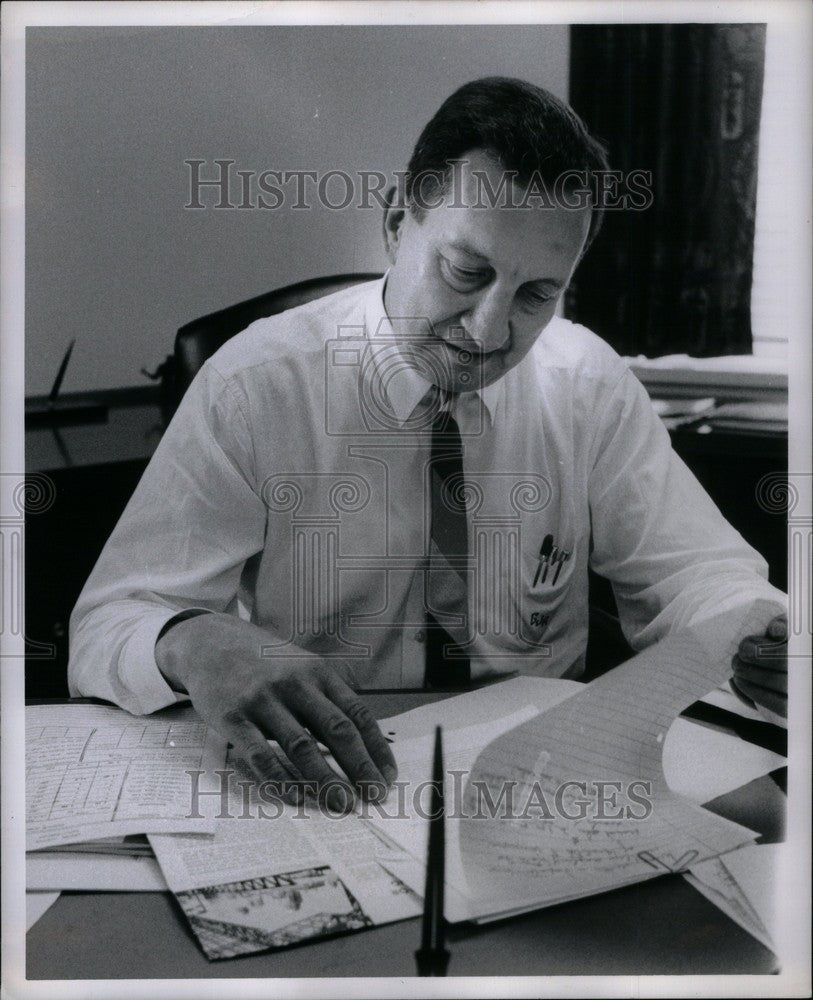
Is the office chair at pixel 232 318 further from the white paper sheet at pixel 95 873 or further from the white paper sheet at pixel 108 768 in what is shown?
the white paper sheet at pixel 95 873

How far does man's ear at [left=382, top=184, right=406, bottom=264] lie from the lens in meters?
1.18

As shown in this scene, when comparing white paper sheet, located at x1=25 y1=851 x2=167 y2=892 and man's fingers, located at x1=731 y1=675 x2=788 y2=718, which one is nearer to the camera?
white paper sheet, located at x1=25 y1=851 x2=167 y2=892

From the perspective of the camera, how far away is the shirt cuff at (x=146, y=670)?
117 cm

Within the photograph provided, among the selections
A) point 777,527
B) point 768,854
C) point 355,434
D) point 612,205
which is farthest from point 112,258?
point 768,854

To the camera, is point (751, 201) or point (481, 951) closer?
point (481, 951)

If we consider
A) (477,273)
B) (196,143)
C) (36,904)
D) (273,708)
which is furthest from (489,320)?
(36,904)

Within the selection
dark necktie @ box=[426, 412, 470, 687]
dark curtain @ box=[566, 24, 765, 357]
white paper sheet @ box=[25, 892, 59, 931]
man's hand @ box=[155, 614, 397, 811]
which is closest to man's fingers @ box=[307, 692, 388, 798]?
man's hand @ box=[155, 614, 397, 811]

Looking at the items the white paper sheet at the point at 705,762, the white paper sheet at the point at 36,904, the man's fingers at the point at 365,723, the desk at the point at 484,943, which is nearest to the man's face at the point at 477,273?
the man's fingers at the point at 365,723

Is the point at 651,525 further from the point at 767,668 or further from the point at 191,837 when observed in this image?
the point at 191,837

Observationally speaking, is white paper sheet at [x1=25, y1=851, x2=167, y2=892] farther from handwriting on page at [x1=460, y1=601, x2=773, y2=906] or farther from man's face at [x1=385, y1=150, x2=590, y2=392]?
man's face at [x1=385, y1=150, x2=590, y2=392]

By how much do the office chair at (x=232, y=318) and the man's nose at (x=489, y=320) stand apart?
0.41 ft

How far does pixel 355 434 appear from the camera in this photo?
120 centimetres

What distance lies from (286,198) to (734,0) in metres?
0.60

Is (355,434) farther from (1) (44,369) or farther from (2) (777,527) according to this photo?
(2) (777,527)
